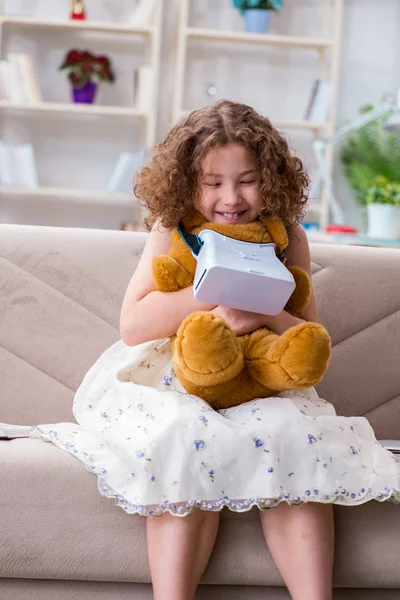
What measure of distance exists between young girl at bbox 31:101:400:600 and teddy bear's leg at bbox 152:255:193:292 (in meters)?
0.02

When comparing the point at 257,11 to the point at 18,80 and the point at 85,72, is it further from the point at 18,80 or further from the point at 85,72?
the point at 18,80

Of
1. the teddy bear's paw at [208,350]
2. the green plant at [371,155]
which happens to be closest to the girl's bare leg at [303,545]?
the teddy bear's paw at [208,350]

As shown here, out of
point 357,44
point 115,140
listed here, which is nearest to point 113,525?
point 115,140

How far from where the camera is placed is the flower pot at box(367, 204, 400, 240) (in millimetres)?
3342

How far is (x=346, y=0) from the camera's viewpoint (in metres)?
4.52

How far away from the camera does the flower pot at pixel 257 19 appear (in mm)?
4336

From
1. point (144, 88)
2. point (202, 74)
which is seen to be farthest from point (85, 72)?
point (202, 74)

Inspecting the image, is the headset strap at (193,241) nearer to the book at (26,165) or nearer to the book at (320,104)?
the book at (26,165)

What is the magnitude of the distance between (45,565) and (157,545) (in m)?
0.18

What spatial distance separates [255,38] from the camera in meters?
4.30

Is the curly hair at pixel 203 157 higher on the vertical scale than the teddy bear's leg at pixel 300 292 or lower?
higher

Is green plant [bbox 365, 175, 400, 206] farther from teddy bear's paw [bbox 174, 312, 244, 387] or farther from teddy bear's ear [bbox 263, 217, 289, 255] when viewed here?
teddy bear's paw [bbox 174, 312, 244, 387]

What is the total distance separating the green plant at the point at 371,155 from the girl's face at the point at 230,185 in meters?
3.10

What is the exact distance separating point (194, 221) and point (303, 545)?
579 millimetres
